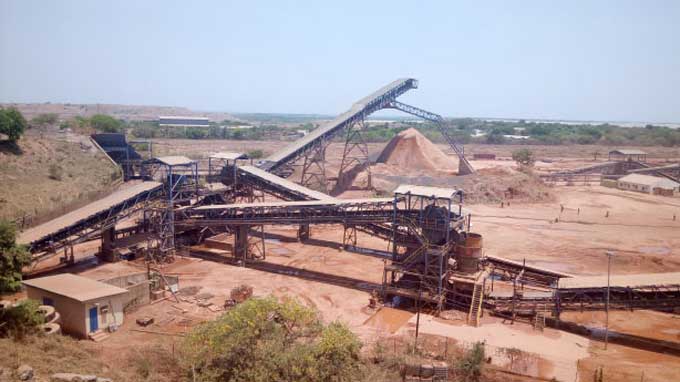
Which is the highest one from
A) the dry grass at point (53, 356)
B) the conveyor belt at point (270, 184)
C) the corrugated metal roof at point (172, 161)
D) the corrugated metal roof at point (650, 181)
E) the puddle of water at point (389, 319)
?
the corrugated metal roof at point (172, 161)

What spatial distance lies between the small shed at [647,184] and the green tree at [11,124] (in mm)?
83402

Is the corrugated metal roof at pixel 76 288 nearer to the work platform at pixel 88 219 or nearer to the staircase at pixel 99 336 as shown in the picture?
the staircase at pixel 99 336

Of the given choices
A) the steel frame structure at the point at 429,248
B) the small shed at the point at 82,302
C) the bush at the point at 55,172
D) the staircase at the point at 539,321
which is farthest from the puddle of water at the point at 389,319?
the bush at the point at 55,172

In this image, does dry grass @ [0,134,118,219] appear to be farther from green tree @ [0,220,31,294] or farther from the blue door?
the blue door

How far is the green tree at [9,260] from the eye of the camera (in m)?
22.4

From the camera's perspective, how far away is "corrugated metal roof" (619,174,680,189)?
7119 centimetres

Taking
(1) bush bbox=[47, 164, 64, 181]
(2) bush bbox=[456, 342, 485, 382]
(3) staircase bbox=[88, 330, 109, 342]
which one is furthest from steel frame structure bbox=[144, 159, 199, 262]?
(2) bush bbox=[456, 342, 485, 382]

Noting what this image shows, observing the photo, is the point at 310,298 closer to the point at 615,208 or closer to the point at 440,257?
the point at 440,257

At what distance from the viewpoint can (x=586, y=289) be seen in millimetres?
25188

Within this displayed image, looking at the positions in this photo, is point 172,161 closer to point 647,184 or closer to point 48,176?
point 48,176

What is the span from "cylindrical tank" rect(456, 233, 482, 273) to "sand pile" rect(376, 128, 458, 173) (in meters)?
46.3

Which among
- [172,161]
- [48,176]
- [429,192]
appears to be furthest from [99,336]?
[48,176]

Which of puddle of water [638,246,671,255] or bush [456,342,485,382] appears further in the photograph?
puddle of water [638,246,671,255]

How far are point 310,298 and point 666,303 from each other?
19.0 m
